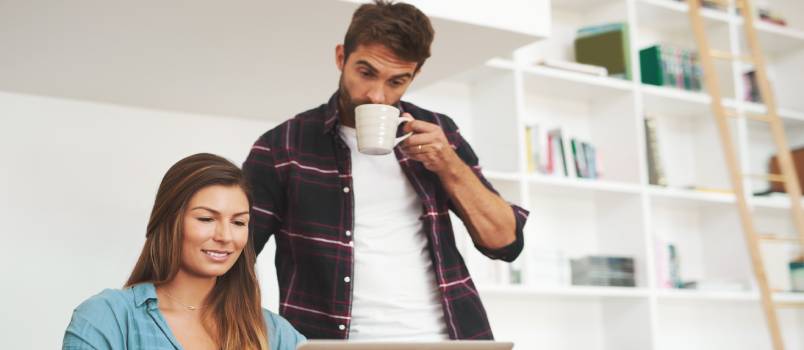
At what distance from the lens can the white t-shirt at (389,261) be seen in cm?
154

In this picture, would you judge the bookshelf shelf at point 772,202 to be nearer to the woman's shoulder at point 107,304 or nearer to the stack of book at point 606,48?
the stack of book at point 606,48

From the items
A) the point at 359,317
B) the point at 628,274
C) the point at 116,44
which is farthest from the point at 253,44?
the point at 628,274

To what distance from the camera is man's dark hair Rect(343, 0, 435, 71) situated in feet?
4.76

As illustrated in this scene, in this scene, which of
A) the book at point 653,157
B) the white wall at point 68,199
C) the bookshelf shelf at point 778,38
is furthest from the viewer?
the bookshelf shelf at point 778,38

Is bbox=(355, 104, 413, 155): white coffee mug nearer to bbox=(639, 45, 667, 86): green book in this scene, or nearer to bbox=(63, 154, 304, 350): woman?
bbox=(63, 154, 304, 350): woman

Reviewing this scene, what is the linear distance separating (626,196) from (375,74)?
2.40 metres

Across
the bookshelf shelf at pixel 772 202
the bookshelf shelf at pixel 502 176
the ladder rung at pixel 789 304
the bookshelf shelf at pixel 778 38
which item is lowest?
the ladder rung at pixel 789 304

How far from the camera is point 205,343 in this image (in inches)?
54.2

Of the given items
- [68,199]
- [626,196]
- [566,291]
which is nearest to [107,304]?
[68,199]

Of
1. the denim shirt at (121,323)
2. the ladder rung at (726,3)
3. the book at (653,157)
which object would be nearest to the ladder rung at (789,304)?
the book at (653,157)

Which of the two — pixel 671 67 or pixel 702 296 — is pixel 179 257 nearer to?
pixel 702 296

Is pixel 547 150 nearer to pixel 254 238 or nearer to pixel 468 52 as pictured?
pixel 468 52

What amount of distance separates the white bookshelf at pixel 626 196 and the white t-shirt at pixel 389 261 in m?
1.60

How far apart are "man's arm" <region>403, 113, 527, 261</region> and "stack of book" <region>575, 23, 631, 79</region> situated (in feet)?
7.51
